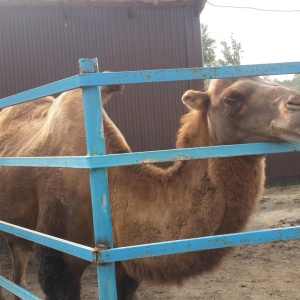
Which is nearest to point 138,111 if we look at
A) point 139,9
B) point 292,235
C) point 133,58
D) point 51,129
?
point 133,58

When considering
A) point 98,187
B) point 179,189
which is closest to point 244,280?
point 179,189

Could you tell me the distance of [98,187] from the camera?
2.35 metres

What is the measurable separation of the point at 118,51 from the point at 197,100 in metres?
7.28

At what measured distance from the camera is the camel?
122 inches

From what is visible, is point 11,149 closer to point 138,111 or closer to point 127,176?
point 127,176

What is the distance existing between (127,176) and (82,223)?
567 mm

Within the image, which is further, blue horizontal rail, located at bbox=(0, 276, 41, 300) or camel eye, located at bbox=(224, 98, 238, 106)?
blue horizontal rail, located at bbox=(0, 276, 41, 300)

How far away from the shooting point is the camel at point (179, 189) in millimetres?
3107

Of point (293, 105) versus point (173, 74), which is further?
point (293, 105)

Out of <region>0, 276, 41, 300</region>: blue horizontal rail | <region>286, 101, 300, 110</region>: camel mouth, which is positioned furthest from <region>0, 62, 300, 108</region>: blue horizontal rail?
<region>0, 276, 41, 300</region>: blue horizontal rail

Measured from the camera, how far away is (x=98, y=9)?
34.0 feet

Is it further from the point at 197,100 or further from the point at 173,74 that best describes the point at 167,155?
the point at 197,100

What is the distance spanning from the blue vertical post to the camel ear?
1.20 m

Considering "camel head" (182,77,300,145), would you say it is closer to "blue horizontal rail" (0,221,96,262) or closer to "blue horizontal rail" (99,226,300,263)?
"blue horizontal rail" (99,226,300,263)
